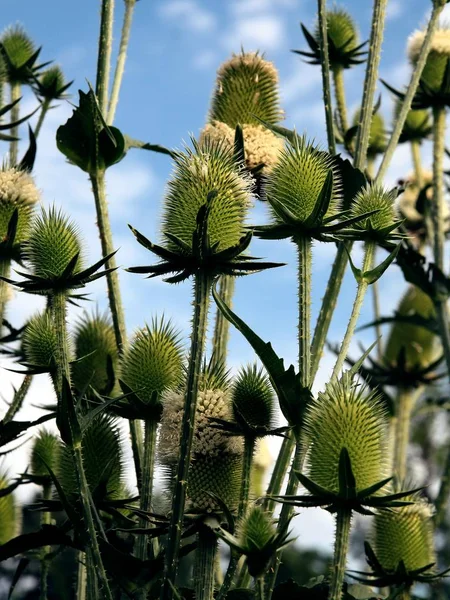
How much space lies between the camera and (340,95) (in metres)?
5.79

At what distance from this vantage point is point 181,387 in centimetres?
335

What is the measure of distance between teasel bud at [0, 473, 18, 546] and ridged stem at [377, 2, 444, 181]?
255 cm

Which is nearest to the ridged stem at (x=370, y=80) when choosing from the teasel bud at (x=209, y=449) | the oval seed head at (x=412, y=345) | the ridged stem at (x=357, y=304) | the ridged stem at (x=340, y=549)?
the ridged stem at (x=357, y=304)

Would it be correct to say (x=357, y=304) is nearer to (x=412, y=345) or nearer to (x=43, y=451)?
(x=43, y=451)

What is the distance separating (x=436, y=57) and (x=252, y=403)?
187 inches

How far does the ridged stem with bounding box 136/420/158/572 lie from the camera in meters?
3.41

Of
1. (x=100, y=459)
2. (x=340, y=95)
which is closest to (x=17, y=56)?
(x=340, y=95)

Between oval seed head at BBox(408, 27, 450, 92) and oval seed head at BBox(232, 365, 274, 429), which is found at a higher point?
oval seed head at BBox(408, 27, 450, 92)

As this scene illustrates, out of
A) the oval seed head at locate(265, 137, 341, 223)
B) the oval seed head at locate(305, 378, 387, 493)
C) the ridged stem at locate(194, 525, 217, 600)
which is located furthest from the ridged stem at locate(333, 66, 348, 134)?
the ridged stem at locate(194, 525, 217, 600)

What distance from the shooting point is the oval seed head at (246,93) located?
15.0 ft

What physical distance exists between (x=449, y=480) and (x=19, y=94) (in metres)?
4.12

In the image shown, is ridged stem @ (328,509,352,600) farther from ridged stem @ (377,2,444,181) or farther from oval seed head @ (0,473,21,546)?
oval seed head @ (0,473,21,546)

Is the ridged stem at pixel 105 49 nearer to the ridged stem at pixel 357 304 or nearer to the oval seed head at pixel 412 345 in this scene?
the ridged stem at pixel 357 304

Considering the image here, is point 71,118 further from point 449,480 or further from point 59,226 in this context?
point 449,480
